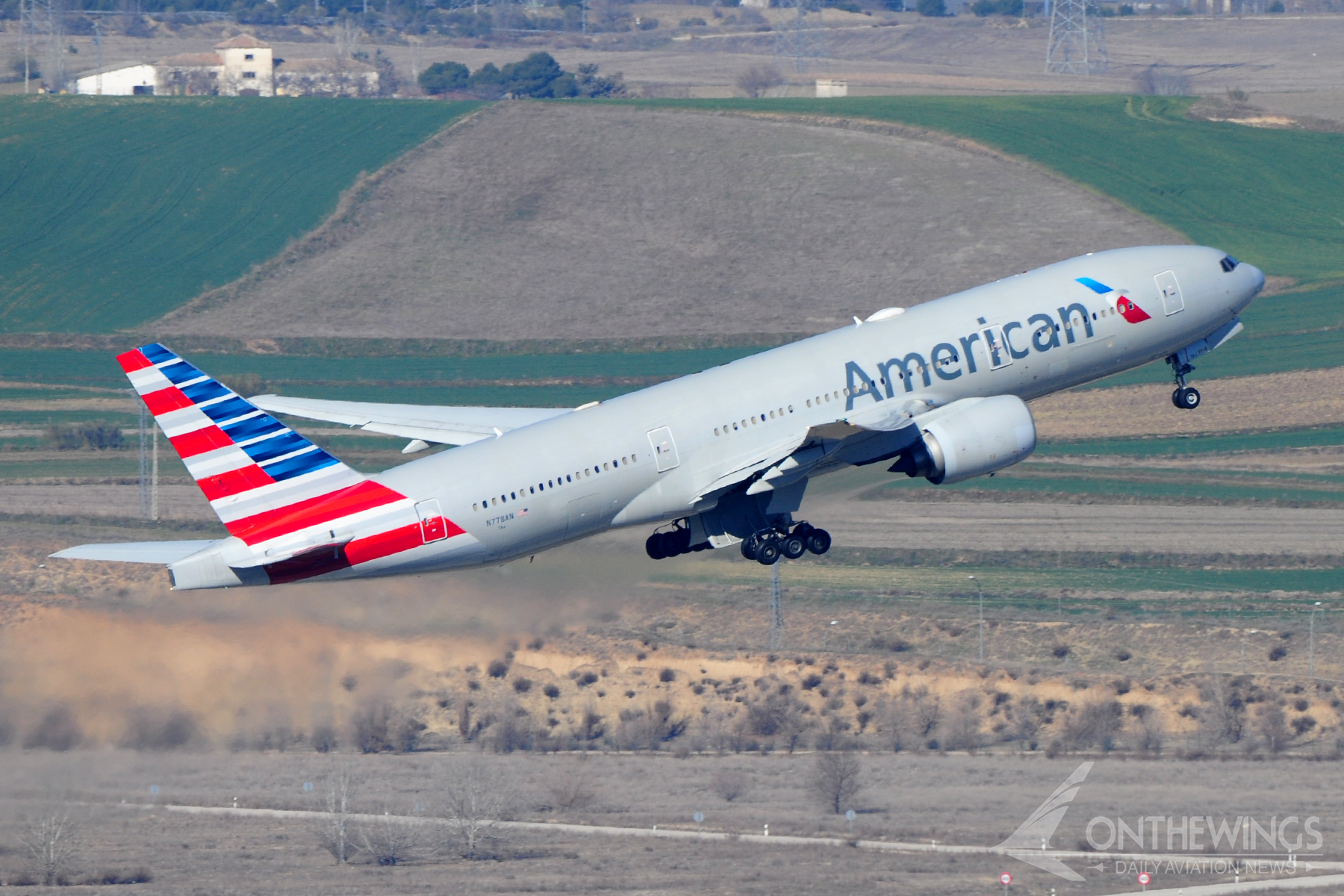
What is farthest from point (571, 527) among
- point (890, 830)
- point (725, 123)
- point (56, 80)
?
point (56, 80)

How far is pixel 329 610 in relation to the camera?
54.0 meters

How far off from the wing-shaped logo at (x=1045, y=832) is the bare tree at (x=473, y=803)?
20.2m

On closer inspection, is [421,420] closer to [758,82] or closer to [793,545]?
[793,545]

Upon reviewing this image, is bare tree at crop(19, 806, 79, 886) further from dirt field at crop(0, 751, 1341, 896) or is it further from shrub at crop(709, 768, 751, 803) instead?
shrub at crop(709, 768, 751, 803)

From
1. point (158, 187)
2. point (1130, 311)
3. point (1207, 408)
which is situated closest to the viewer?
point (1130, 311)

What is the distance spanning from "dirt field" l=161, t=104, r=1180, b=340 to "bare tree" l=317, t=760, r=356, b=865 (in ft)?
147

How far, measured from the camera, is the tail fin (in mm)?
42594

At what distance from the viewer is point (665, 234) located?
130125 millimetres

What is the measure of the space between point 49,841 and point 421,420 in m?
27.8

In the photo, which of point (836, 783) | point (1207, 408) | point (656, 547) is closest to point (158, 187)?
point (1207, 408)

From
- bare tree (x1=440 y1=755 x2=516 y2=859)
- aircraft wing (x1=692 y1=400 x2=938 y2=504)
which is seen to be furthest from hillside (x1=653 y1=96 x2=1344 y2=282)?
aircraft wing (x1=692 y1=400 x2=938 y2=504)

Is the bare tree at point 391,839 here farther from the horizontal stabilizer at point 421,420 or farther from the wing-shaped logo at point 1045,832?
the horizontal stabilizer at point 421,420

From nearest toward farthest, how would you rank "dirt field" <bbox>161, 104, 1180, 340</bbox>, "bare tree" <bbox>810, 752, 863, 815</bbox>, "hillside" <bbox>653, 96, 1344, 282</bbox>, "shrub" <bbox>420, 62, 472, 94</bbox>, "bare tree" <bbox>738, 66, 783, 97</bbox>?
"bare tree" <bbox>810, 752, 863, 815</bbox> < "dirt field" <bbox>161, 104, 1180, 340</bbox> < "hillside" <bbox>653, 96, 1344, 282</bbox> < "bare tree" <bbox>738, 66, 783, 97</bbox> < "shrub" <bbox>420, 62, 472, 94</bbox>

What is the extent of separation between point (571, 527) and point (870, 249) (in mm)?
81178
